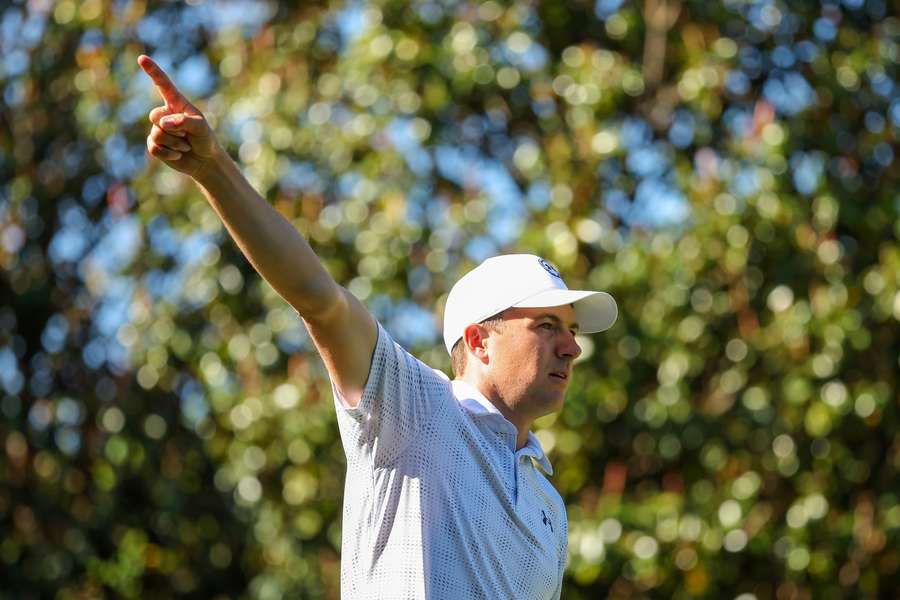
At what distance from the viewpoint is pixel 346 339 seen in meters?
2.20

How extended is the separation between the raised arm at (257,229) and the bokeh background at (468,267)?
3.13 metres

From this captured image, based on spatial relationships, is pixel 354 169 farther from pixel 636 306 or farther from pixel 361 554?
pixel 361 554

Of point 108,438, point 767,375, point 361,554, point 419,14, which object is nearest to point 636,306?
point 767,375

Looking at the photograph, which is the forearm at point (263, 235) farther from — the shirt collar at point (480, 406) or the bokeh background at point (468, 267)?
the bokeh background at point (468, 267)

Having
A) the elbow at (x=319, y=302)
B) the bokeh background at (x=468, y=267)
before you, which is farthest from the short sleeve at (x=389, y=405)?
the bokeh background at (x=468, y=267)

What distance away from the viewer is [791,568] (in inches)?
202

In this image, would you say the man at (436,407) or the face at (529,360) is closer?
the man at (436,407)

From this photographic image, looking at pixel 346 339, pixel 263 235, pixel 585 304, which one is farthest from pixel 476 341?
pixel 263 235

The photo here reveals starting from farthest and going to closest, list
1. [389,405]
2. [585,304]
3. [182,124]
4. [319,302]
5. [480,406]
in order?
→ [585,304], [480,406], [389,405], [319,302], [182,124]

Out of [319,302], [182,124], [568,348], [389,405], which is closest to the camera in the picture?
[182,124]

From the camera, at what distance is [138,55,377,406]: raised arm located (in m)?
1.99

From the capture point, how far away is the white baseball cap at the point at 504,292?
266 cm

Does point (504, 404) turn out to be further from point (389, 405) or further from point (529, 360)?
point (389, 405)

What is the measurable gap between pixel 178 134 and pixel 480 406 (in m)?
0.81
